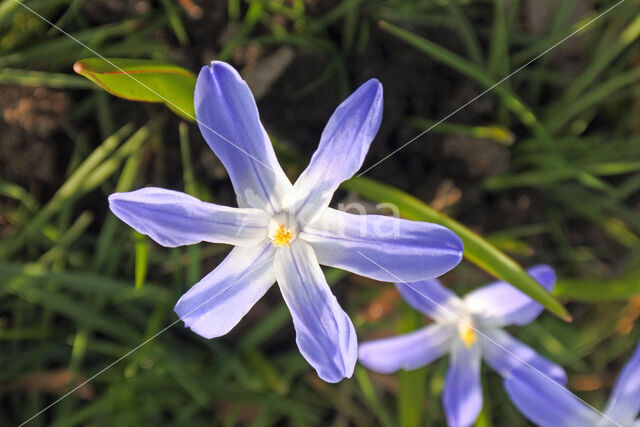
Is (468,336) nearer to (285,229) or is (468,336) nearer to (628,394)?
(628,394)

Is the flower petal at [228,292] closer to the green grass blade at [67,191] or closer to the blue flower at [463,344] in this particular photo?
the blue flower at [463,344]

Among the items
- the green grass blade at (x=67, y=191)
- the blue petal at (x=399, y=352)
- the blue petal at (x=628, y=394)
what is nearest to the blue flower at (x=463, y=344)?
the blue petal at (x=399, y=352)

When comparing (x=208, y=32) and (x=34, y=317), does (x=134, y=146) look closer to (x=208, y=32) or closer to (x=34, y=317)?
(x=208, y=32)

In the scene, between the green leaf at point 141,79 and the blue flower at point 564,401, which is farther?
the blue flower at point 564,401

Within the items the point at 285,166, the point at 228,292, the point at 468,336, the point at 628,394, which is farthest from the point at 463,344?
the point at 228,292

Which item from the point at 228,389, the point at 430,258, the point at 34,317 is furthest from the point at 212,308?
the point at 34,317

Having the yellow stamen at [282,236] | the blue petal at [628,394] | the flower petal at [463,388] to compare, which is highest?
the yellow stamen at [282,236]

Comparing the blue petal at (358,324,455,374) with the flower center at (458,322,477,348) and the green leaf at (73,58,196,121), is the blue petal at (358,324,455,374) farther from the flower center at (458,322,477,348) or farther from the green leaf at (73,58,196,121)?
the green leaf at (73,58,196,121)
